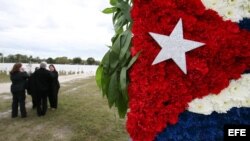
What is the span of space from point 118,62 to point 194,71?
826mm

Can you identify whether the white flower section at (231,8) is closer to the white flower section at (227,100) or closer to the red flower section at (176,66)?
the red flower section at (176,66)

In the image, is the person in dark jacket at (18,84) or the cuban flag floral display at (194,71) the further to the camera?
the person in dark jacket at (18,84)

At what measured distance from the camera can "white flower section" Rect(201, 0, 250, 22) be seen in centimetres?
378

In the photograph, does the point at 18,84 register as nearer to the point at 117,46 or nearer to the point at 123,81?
the point at 117,46

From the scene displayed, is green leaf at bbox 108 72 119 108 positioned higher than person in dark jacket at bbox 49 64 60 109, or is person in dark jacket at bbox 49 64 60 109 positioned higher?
green leaf at bbox 108 72 119 108

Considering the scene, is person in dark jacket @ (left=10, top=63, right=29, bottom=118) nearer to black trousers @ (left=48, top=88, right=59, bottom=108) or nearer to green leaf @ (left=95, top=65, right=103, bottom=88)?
black trousers @ (left=48, top=88, right=59, bottom=108)

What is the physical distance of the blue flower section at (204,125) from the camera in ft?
12.3

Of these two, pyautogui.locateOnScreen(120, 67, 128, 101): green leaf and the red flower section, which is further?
pyautogui.locateOnScreen(120, 67, 128, 101): green leaf

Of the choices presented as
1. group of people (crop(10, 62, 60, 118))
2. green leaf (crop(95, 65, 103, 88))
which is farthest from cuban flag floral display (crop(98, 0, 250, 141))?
group of people (crop(10, 62, 60, 118))

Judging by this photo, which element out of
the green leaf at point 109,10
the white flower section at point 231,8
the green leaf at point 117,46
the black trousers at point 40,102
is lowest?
the black trousers at point 40,102

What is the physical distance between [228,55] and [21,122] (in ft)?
29.3

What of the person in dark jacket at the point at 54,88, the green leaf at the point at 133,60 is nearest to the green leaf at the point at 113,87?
the green leaf at the point at 133,60

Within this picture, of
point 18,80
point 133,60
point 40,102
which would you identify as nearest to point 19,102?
point 40,102

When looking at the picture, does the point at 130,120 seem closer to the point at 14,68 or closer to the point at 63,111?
the point at 14,68
